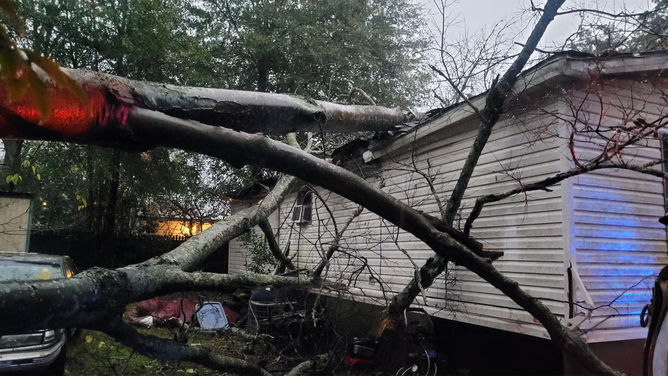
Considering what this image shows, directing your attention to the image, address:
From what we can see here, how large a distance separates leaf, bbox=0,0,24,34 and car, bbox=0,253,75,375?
5.76 m

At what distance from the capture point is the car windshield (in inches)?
267

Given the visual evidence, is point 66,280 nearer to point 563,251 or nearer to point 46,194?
point 563,251

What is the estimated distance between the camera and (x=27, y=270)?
6984mm

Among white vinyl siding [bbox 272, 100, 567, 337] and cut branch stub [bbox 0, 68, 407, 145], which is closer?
cut branch stub [bbox 0, 68, 407, 145]

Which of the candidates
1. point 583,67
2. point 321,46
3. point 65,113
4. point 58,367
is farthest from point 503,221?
point 321,46

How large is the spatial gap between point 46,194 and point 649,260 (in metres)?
17.8

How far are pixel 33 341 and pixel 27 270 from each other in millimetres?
1307

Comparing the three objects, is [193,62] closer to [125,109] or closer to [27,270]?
[27,270]

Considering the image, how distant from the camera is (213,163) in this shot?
1716 centimetres

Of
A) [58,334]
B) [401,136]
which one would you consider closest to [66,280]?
[58,334]

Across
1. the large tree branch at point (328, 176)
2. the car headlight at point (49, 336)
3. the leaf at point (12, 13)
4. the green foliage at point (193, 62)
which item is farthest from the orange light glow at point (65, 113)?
the green foliage at point (193, 62)

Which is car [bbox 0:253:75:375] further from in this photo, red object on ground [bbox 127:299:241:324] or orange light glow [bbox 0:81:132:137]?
orange light glow [bbox 0:81:132:137]

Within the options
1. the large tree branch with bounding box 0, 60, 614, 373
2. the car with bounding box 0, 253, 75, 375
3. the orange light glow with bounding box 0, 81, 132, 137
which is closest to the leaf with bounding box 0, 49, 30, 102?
the orange light glow with bounding box 0, 81, 132, 137

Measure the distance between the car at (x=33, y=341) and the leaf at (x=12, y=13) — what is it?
18.9ft
